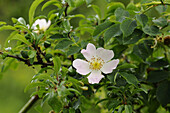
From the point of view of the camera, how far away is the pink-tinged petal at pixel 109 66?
0.65 metres

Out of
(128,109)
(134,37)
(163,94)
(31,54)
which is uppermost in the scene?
(31,54)

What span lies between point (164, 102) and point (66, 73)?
1.01 feet

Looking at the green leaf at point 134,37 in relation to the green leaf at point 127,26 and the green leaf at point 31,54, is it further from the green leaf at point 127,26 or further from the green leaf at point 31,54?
the green leaf at point 31,54

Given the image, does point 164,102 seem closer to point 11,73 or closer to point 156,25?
point 156,25

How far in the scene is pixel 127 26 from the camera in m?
0.65

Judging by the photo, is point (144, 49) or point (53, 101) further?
point (144, 49)

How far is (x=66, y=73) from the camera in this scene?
667 mm

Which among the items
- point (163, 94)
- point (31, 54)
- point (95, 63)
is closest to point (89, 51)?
point (95, 63)

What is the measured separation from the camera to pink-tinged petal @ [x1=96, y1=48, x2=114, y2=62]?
67cm

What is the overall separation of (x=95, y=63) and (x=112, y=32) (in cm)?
9

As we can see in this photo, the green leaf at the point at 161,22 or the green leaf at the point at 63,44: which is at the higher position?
the green leaf at the point at 63,44

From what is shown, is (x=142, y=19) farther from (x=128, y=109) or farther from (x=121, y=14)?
(x=128, y=109)

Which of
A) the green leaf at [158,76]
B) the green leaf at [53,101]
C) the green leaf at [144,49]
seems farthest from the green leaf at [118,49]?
the green leaf at [53,101]

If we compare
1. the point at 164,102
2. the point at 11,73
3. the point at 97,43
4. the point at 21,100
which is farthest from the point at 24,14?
the point at 164,102
